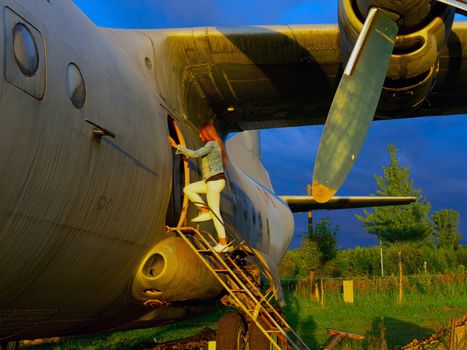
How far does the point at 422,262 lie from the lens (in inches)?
1379

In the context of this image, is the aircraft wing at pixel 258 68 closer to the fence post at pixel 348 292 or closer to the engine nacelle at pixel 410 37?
the engine nacelle at pixel 410 37

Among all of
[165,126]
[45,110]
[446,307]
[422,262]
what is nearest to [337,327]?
[446,307]

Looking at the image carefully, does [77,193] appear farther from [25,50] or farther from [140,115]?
[140,115]

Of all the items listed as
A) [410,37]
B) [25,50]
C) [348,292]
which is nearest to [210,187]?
[410,37]

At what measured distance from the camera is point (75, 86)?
160 inches

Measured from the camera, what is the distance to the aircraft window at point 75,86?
398 centimetres

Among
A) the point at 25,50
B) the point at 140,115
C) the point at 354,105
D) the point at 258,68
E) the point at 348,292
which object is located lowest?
the point at 348,292

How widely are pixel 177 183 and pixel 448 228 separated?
51032 mm

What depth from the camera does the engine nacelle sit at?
552 cm

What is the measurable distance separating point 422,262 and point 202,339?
28.9m

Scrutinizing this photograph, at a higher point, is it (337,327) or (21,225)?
(21,225)

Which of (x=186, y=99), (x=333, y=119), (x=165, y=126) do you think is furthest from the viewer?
(x=186, y=99)

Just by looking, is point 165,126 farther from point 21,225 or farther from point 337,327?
point 337,327

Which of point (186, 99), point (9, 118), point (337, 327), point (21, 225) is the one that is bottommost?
point (337, 327)
